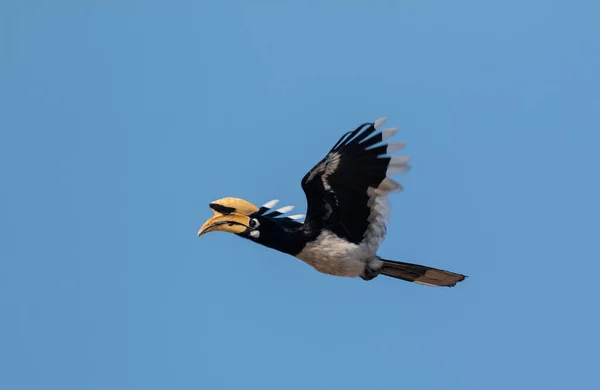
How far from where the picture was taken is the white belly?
743 inches

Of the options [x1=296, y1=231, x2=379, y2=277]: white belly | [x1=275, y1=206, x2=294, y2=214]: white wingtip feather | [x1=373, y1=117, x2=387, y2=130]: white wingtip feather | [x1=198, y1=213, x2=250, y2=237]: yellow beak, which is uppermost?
[x1=373, y1=117, x2=387, y2=130]: white wingtip feather

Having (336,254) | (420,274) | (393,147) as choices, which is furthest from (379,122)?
(420,274)

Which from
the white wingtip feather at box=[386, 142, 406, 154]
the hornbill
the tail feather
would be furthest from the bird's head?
the white wingtip feather at box=[386, 142, 406, 154]

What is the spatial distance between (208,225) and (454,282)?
2.62 m

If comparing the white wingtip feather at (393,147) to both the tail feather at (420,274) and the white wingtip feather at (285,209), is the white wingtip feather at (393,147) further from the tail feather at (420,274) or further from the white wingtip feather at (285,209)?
the white wingtip feather at (285,209)

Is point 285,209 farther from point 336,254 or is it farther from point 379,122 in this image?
point 379,122

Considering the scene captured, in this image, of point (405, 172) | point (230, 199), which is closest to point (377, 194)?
point (405, 172)

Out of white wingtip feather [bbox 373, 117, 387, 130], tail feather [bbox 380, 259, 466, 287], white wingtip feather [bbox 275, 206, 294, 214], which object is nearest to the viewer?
white wingtip feather [bbox 373, 117, 387, 130]

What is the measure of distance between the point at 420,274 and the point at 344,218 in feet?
3.49

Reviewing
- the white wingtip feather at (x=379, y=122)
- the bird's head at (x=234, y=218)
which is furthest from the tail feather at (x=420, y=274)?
the white wingtip feather at (x=379, y=122)

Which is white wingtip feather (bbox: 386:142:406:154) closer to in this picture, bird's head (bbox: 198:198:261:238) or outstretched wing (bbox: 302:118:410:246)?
outstretched wing (bbox: 302:118:410:246)

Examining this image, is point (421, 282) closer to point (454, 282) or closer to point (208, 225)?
point (454, 282)

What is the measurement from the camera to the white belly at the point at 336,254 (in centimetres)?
1888

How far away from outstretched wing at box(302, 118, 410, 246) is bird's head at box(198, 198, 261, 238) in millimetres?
561
